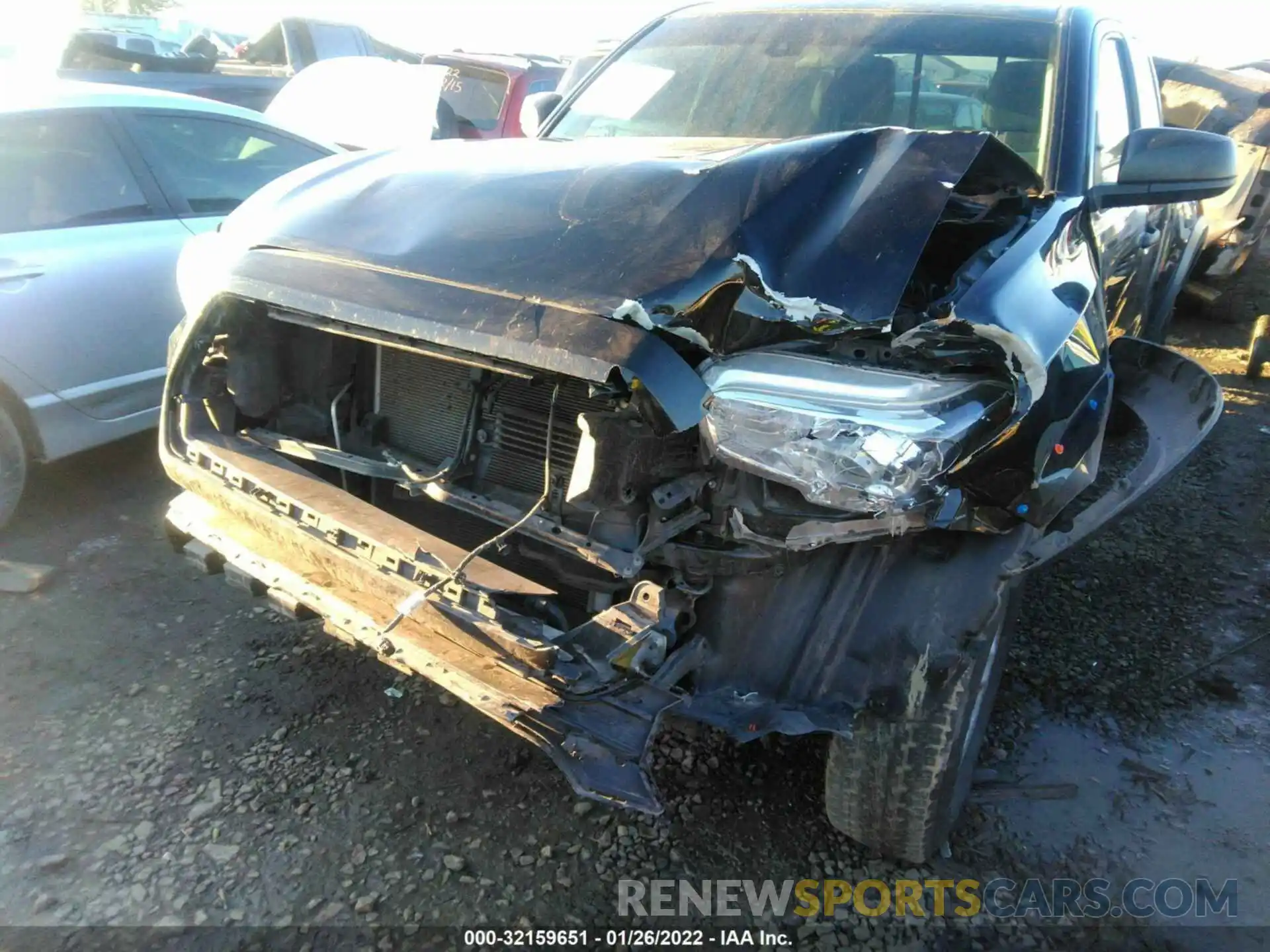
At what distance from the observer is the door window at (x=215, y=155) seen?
13.3ft

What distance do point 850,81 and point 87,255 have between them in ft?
9.52

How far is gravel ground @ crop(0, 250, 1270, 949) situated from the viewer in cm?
217

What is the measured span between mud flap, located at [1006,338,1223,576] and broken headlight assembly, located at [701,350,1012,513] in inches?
14.2

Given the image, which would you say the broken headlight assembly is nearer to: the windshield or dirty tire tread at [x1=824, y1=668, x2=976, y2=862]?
dirty tire tread at [x1=824, y1=668, x2=976, y2=862]

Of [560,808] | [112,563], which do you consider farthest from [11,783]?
[560,808]

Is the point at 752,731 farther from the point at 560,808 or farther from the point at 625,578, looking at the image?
the point at 560,808

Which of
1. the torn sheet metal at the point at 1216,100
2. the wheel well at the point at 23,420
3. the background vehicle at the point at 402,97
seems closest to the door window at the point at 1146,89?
the torn sheet metal at the point at 1216,100

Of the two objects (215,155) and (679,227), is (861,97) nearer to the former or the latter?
(679,227)

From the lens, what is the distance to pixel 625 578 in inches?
78.5

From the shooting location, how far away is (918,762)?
203cm

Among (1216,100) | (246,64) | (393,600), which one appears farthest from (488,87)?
(393,600)

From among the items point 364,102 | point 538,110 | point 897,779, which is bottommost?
point 897,779

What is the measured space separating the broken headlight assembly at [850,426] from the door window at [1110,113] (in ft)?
4.45

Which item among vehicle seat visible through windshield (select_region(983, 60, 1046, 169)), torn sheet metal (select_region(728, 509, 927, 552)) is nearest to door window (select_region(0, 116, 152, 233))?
torn sheet metal (select_region(728, 509, 927, 552))
